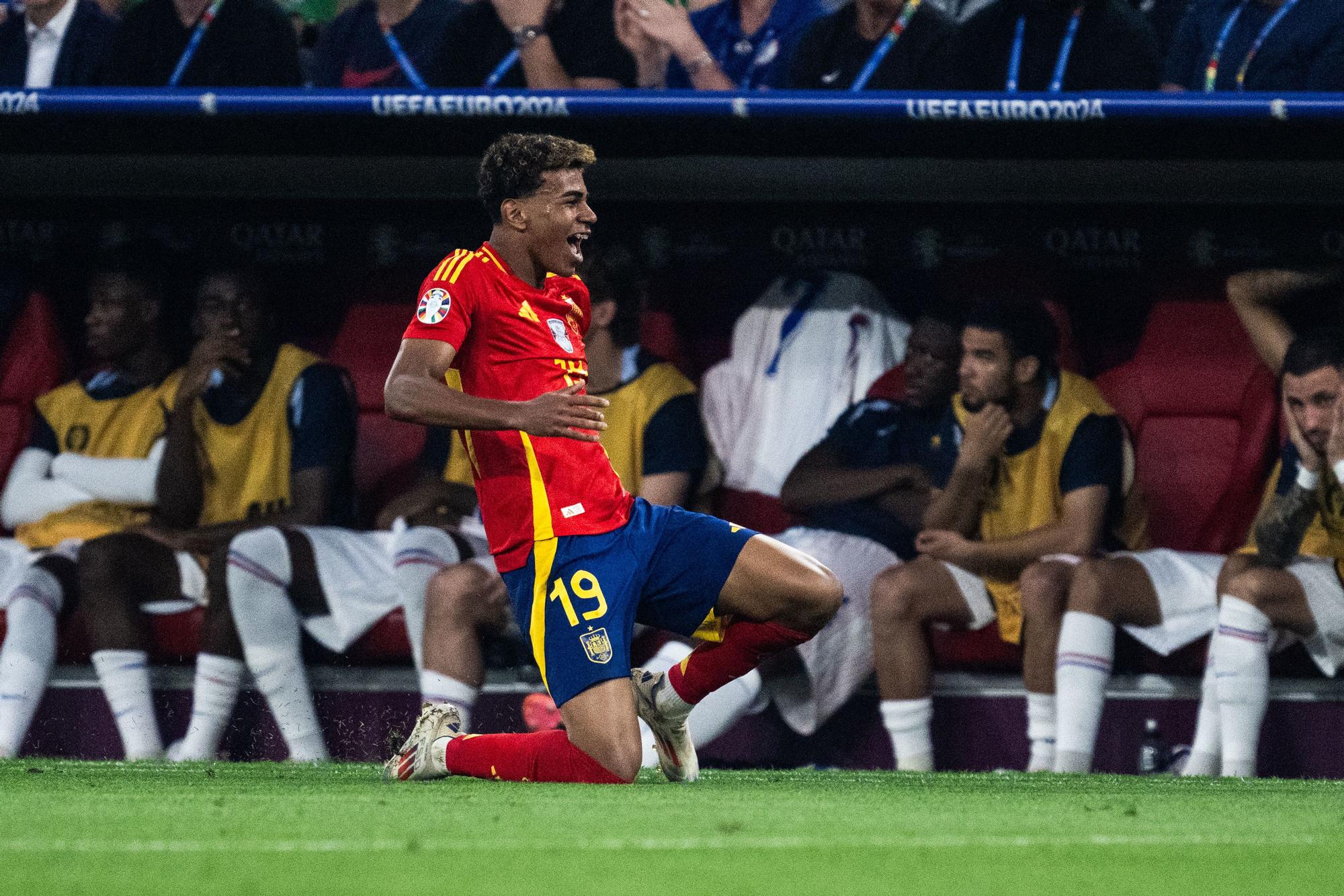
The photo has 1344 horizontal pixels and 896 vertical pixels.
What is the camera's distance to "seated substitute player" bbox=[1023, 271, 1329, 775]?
5.60 meters

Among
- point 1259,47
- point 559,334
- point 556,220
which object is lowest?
point 559,334

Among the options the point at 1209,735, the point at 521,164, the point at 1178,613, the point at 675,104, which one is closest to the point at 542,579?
the point at 521,164

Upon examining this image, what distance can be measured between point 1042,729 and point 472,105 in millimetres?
2671

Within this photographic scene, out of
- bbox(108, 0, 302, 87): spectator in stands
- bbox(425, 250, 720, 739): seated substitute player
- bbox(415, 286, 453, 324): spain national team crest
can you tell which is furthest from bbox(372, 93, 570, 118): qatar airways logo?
bbox(415, 286, 453, 324): spain national team crest

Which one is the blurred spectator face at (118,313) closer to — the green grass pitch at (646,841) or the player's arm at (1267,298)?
the green grass pitch at (646,841)

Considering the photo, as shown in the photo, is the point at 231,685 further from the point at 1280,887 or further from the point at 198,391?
the point at 1280,887

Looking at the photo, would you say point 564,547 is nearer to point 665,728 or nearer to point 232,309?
point 665,728

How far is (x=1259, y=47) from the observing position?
601 centimetres

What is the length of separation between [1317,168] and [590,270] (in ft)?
8.29

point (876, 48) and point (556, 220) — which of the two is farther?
point (876, 48)

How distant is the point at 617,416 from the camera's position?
6.37 meters

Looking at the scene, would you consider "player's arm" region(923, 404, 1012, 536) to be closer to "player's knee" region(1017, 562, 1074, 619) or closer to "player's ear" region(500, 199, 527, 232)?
"player's knee" region(1017, 562, 1074, 619)

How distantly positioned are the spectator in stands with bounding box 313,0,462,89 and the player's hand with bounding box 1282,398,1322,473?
3105 millimetres

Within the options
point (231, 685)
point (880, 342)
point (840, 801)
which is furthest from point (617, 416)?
point (840, 801)
